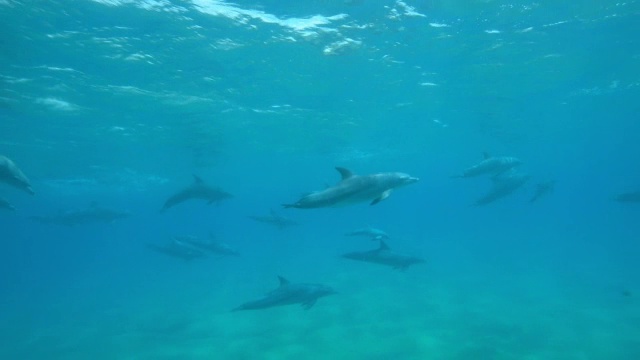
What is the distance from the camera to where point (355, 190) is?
6773 millimetres

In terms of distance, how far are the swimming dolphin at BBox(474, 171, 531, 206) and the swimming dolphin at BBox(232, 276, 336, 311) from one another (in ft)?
26.6

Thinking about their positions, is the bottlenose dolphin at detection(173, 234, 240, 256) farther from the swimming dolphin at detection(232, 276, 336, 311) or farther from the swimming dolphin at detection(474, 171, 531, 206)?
the swimming dolphin at detection(474, 171, 531, 206)

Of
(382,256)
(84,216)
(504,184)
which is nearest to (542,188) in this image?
(504,184)

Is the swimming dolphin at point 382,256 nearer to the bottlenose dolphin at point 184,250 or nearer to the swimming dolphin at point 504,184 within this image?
the swimming dolphin at point 504,184

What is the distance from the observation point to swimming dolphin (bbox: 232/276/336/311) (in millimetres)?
12062

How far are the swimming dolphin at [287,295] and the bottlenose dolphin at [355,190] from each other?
610 cm

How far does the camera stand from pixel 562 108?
114ft

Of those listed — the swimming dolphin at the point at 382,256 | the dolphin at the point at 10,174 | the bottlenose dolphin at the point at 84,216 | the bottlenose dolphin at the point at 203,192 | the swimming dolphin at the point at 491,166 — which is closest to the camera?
the dolphin at the point at 10,174

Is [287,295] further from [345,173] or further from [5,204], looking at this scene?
[5,204]

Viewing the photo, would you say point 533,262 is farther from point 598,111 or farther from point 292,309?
point 292,309

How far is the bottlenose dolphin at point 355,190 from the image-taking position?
6457 mm

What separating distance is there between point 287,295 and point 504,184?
398 inches

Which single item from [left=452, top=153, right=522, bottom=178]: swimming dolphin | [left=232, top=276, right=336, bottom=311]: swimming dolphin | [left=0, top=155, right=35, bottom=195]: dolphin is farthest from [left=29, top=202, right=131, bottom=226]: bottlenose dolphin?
[left=452, top=153, right=522, bottom=178]: swimming dolphin

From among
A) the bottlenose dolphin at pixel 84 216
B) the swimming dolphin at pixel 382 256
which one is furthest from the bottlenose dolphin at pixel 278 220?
the bottlenose dolphin at pixel 84 216
